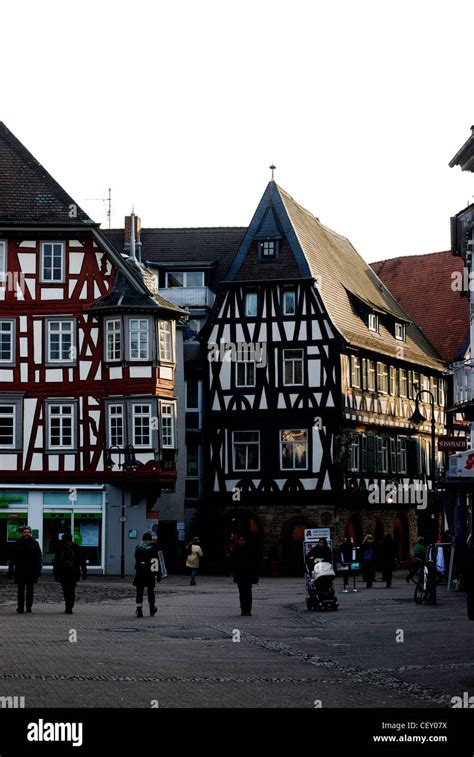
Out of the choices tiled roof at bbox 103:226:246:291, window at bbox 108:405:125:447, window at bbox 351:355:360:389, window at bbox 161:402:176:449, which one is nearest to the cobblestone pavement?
window at bbox 108:405:125:447

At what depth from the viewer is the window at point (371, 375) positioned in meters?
62.2

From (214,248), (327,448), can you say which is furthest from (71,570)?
(214,248)

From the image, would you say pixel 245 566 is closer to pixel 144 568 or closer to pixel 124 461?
pixel 144 568

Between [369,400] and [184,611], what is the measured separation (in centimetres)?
3128

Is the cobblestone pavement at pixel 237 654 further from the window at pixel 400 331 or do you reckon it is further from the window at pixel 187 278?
the window at pixel 400 331

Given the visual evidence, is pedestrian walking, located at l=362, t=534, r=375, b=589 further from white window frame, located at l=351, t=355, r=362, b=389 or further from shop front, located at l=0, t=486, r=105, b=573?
white window frame, located at l=351, t=355, r=362, b=389

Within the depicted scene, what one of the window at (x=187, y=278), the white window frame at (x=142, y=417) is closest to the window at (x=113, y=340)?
the white window frame at (x=142, y=417)

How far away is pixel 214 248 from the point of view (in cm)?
6769

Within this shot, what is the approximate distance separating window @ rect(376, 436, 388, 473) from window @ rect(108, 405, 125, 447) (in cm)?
1427

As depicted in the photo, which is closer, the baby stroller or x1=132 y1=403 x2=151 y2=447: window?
the baby stroller

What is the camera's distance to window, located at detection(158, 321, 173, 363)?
53.8 metres

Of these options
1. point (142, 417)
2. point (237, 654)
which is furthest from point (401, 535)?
point (237, 654)

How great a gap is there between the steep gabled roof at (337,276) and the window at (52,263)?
8.48 m
